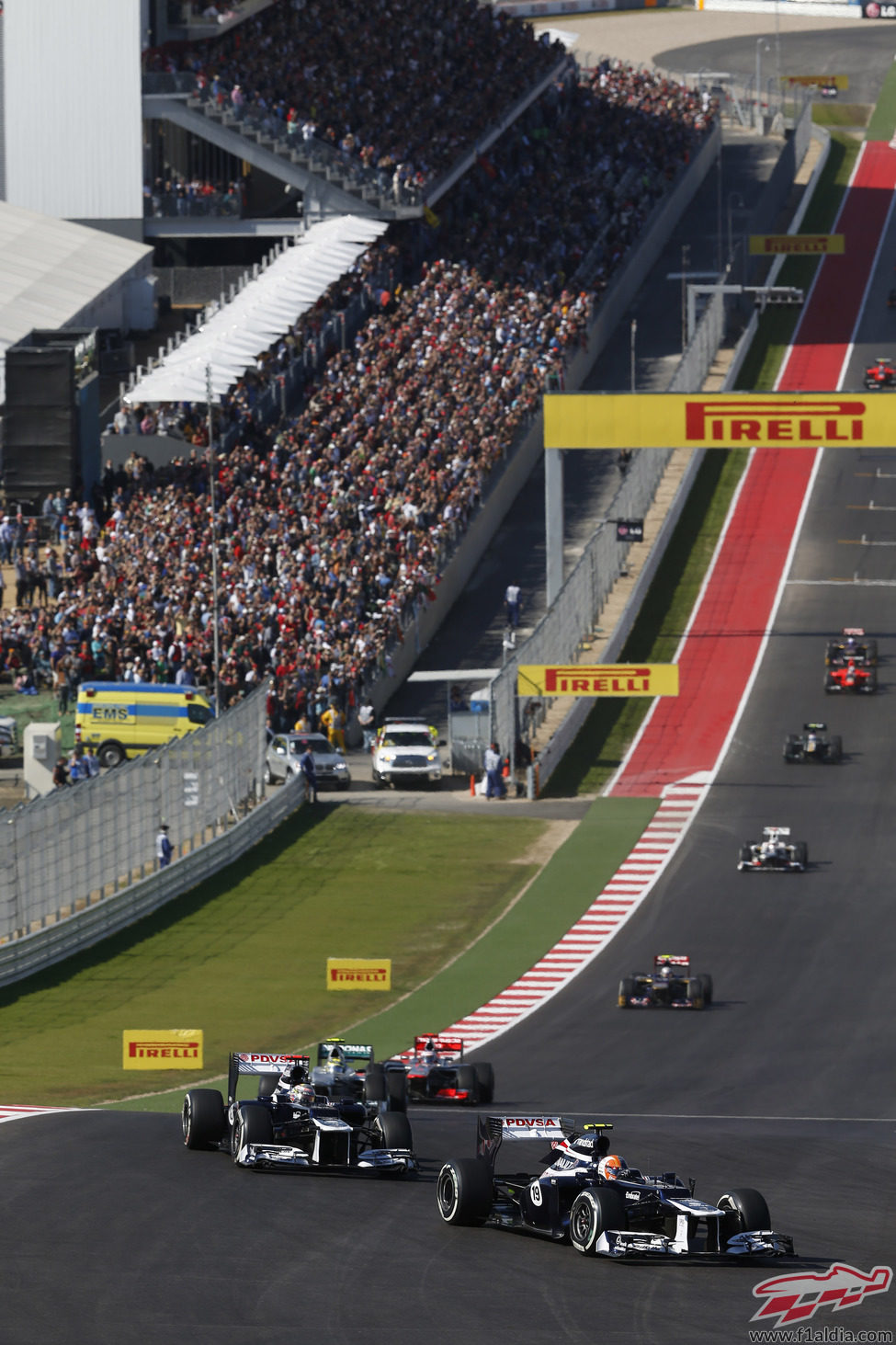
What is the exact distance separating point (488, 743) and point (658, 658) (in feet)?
31.0

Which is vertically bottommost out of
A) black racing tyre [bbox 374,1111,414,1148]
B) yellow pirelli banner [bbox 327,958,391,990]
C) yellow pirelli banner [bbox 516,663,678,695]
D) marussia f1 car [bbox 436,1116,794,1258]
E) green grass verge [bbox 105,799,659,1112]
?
green grass verge [bbox 105,799,659,1112]

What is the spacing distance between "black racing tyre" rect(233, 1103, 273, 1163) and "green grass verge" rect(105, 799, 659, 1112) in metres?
7.97

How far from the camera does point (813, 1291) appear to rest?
19797 mm

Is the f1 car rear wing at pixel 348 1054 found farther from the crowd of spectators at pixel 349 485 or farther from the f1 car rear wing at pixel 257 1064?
the crowd of spectators at pixel 349 485

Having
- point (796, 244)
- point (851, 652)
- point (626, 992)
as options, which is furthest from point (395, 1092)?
point (796, 244)

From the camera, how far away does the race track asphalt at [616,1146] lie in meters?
19.4

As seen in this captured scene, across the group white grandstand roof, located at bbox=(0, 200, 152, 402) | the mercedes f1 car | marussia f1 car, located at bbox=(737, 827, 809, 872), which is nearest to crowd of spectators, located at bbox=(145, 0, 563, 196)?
white grandstand roof, located at bbox=(0, 200, 152, 402)

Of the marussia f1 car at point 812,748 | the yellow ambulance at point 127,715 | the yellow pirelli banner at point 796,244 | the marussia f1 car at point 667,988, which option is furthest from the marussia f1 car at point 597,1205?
the yellow pirelli banner at point 796,244

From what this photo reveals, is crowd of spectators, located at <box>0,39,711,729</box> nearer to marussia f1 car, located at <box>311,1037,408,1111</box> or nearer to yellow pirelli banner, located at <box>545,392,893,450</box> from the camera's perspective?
yellow pirelli banner, located at <box>545,392,893,450</box>

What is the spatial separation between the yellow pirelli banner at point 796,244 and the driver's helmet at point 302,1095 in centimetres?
7410

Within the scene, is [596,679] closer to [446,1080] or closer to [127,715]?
[127,715]

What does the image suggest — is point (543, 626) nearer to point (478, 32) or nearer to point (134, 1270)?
point (134, 1270)

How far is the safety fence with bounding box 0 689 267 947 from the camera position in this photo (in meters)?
41.0

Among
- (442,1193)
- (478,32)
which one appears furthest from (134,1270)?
(478,32)
